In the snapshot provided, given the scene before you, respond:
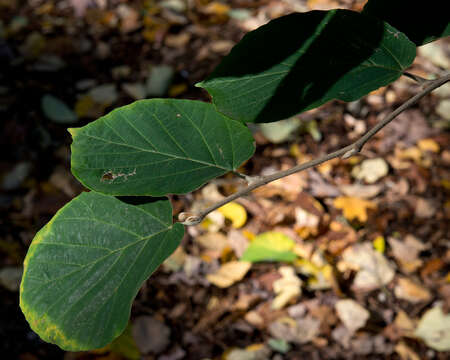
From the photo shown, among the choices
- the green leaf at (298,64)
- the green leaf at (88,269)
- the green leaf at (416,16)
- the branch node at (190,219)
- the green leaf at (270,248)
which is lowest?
the green leaf at (270,248)

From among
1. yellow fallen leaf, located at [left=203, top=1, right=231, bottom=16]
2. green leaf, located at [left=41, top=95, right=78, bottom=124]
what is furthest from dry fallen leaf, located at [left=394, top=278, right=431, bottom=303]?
yellow fallen leaf, located at [left=203, top=1, right=231, bottom=16]

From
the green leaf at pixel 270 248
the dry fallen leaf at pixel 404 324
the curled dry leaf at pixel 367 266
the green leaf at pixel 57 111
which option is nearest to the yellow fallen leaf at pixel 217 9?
the green leaf at pixel 57 111

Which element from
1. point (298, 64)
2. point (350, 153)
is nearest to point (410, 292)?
point (350, 153)

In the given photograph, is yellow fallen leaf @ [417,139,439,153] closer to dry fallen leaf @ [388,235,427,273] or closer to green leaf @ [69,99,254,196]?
dry fallen leaf @ [388,235,427,273]

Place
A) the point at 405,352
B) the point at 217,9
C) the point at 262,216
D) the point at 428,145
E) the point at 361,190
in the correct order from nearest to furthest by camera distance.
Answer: the point at 405,352
the point at 262,216
the point at 361,190
the point at 428,145
the point at 217,9

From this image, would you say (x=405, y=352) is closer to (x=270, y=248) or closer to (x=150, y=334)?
(x=270, y=248)

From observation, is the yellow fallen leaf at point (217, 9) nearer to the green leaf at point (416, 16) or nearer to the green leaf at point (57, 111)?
the green leaf at point (57, 111)
